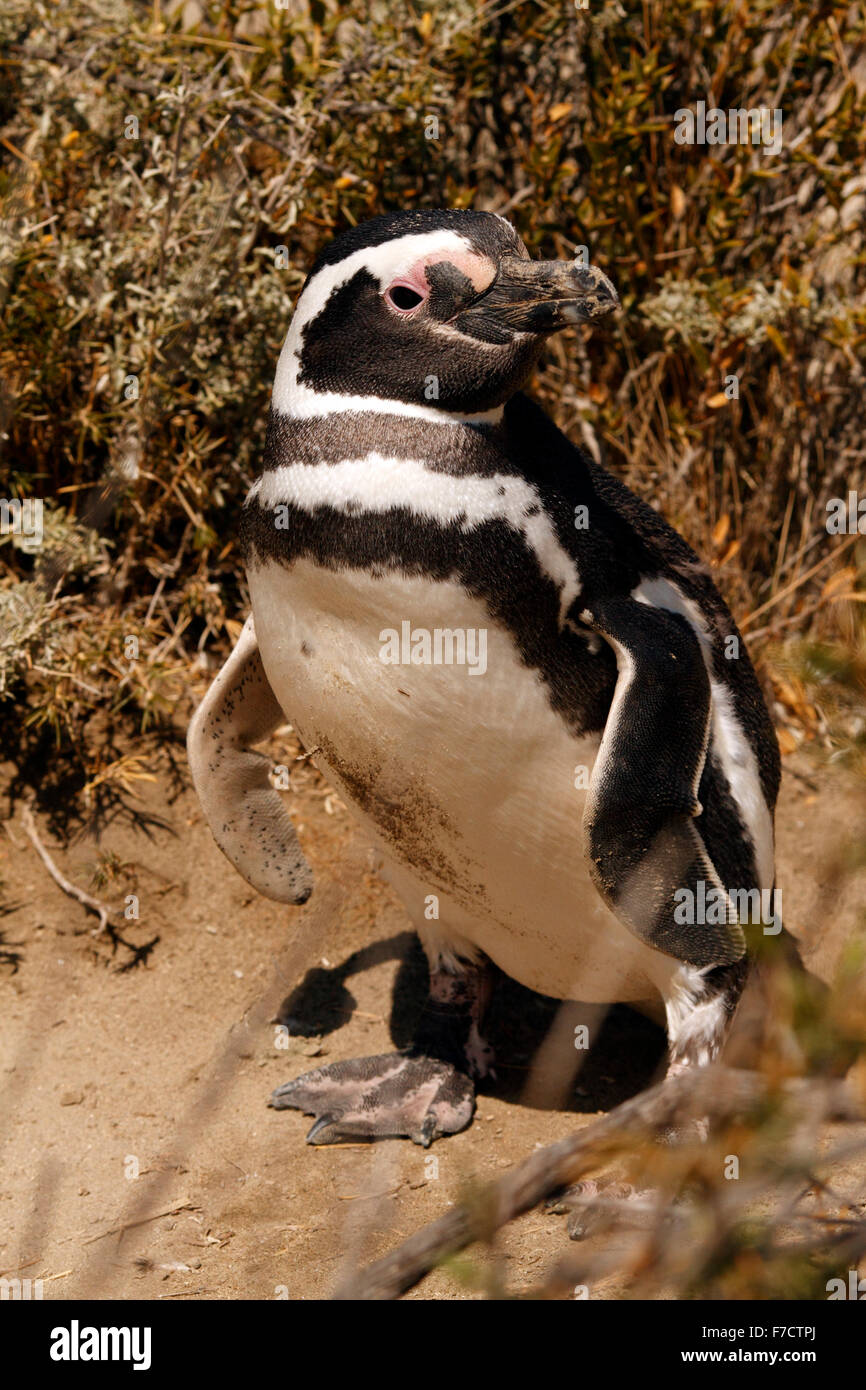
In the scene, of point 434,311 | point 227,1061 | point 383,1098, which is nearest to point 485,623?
point 434,311

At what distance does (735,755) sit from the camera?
2.54 metres

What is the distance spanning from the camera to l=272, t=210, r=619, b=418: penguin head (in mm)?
2086

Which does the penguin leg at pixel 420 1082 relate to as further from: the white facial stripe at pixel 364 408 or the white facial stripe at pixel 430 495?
the white facial stripe at pixel 364 408

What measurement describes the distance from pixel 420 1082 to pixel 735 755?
0.92 metres

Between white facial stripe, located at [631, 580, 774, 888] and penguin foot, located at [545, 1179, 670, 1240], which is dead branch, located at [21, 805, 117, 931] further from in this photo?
white facial stripe, located at [631, 580, 774, 888]

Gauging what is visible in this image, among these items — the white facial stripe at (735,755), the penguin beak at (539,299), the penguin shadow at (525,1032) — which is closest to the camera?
the penguin beak at (539,299)

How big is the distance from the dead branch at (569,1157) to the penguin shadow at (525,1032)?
5.89ft

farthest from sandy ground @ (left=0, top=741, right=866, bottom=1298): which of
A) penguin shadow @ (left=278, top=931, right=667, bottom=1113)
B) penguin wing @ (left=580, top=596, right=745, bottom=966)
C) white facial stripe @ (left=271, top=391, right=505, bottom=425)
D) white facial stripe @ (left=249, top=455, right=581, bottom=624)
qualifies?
white facial stripe @ (left=271, top=391, right=505, bottom=425)

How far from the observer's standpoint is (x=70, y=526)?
3404mm

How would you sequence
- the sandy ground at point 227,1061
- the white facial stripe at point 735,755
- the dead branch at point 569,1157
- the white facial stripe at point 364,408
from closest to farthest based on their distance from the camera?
the dead branch at point 569,1157 → the white facial stripe at point 364,408 → the sandy ground at point 227,1061 → the white facial stripe at point 735,755

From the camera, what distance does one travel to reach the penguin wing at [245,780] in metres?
2.67

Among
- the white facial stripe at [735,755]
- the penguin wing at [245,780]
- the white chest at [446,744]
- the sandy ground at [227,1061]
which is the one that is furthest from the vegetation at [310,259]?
the white chest at [446,744]

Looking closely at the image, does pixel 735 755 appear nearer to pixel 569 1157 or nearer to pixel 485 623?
pixel 485 623

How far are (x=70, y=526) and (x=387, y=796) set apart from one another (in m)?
1.44
